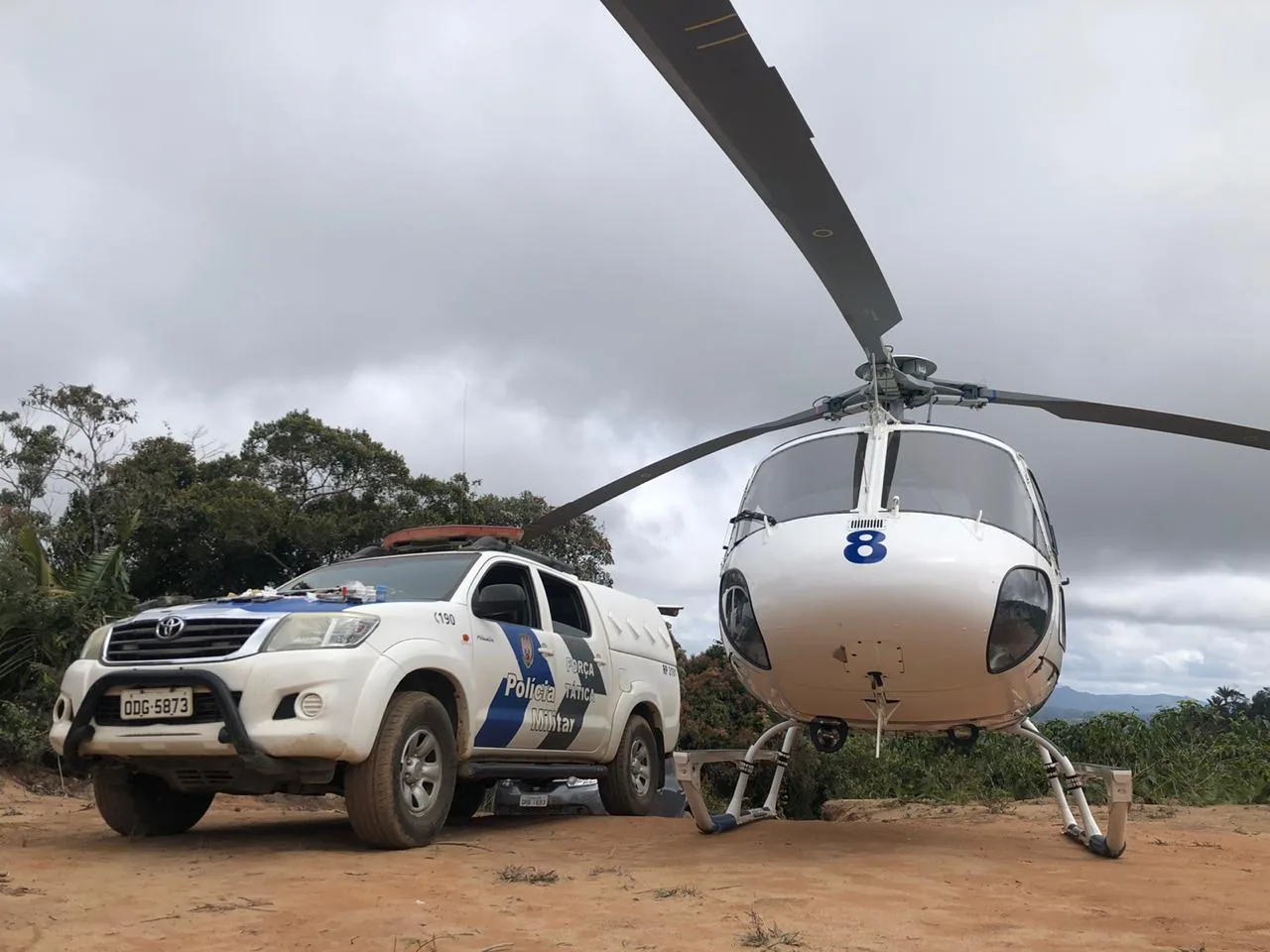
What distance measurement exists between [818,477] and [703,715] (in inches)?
455

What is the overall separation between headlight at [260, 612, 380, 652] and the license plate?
18.5 inches

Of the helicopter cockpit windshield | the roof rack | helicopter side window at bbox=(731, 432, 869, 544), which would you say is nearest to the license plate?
the roof rack

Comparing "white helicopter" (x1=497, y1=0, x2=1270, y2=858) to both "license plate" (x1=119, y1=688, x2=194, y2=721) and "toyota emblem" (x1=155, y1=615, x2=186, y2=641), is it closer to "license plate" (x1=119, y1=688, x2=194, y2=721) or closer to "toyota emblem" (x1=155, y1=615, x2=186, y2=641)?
"license plate" (x1=119, y1=688, x2=194, y2=721)

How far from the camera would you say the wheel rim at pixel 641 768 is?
28.5 ft

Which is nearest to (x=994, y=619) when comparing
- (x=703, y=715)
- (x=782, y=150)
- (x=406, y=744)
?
(x=782, y=150)

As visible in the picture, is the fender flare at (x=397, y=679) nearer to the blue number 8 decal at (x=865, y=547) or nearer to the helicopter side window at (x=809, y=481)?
the helicopter side window at (x=809, y=481)

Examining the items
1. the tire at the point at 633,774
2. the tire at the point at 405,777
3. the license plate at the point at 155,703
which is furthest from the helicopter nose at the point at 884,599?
the tire at the point at 633,774

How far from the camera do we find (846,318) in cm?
569

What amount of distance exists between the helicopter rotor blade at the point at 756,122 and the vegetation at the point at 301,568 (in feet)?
21.7

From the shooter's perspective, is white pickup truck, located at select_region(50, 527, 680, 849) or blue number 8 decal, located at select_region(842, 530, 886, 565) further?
white pickup truck, located at select_region(50, 527, 680, 849)

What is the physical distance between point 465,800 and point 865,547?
454 cm

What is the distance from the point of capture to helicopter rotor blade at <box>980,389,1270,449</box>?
6.02m

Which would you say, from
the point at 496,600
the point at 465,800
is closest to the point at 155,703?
the point at 496,600

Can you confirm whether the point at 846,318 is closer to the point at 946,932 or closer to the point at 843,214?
the point at 843,214
